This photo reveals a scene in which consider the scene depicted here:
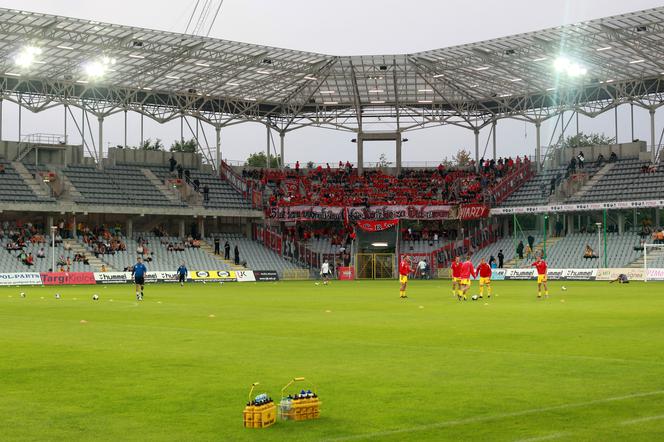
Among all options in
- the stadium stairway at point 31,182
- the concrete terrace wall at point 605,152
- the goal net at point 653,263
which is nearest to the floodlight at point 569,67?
the concrete terrace wall at point 605,152

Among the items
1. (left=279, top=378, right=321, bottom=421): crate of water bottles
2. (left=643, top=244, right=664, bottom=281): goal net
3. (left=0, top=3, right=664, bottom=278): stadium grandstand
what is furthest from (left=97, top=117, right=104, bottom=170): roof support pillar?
(left=279, top=378, right=321, bottom=421): crate of water bottles

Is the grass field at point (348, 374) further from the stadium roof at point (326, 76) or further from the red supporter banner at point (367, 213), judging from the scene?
the red supporter banner at point (367, 213)

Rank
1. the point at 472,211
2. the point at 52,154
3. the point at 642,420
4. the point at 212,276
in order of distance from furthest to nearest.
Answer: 1. the point at 52,154
2. the point at 472,211
3. the point at 212,276
4. the point at 642,420

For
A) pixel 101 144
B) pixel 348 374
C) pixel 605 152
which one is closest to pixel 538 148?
pixel 605 152

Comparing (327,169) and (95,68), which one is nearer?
(95,68)

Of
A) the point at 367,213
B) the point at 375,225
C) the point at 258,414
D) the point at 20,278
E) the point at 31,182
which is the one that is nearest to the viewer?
the point at 258,414

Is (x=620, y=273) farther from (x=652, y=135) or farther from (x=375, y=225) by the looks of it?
(x=375, y=225)

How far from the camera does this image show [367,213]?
265 feet

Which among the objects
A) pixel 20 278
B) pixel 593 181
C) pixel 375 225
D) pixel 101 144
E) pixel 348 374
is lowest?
pixel 348 374

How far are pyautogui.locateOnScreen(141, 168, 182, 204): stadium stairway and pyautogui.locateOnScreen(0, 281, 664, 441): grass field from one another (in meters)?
51.4

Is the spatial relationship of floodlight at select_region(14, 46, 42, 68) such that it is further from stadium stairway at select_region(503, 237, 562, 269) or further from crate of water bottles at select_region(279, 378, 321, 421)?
Answer: crate of water bottles at select_region(279, 378, 321, 421)

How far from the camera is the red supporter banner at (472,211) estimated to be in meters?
80.3

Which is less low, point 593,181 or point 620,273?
point 593,181

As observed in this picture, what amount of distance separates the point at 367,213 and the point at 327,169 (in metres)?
11.0
